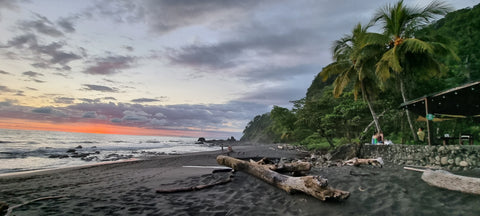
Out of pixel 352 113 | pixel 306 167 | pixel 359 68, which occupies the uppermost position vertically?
pixel 359 68

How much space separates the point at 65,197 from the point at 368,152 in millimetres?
14227

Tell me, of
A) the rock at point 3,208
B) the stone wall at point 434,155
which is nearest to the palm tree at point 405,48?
the stone wall at point 434,155

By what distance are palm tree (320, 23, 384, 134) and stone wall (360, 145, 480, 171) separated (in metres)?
3.48

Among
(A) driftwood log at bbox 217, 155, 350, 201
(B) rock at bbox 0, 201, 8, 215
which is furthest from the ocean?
(A) driftwood log at bbox 217, 155, 350, 201

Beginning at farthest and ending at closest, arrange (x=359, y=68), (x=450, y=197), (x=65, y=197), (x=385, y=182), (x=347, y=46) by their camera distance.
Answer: (x=347, y=46) < (x=359, y=68) < (x=385, y=182) < (x=65, y=197) < (x=450, y=197)

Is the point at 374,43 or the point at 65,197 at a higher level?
the point at 374,43

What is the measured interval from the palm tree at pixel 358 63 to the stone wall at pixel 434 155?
11.4ft

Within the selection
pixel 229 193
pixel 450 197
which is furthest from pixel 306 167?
pixel 450 197

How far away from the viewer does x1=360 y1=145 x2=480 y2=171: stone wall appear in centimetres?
847

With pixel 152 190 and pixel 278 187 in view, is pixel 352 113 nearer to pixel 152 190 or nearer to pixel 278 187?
pixel 278 187

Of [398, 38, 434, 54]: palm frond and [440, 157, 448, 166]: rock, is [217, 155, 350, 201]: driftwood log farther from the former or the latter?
[398, 38, 434, 54]: palm frond

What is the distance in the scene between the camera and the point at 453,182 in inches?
208

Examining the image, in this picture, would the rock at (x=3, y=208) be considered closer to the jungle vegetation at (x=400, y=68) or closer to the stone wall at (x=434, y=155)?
the stone wall at (x=434, y=155)

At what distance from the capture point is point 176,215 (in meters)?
4.50
